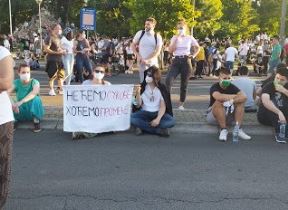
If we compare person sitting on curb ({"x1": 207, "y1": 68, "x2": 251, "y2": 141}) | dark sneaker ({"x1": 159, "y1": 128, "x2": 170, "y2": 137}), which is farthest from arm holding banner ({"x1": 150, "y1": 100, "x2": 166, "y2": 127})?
person sitting on curb ({"x1": 207, "y1": 68, "x2": 251, "y2": 141})

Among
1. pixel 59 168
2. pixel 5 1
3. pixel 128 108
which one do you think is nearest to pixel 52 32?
pixel 128 108

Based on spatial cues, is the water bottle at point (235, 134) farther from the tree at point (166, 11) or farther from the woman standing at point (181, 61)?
the tree at point (166, 11)

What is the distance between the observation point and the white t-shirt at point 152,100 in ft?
26.2

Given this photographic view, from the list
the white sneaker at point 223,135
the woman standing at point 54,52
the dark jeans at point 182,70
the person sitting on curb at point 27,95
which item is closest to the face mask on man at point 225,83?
the white sneaker at point 223,135

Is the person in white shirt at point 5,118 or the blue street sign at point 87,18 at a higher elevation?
the blue street sign at point 87,18

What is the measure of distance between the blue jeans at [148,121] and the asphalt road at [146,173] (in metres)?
0.16

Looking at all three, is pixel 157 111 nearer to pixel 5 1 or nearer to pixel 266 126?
pixel 266 126

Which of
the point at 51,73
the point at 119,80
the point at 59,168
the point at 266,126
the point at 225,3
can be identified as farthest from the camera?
the point at 225,3

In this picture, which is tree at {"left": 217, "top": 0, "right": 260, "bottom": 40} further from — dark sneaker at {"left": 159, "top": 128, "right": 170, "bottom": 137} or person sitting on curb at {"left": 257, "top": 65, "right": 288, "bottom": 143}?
dark sneaker at {"left": 159, "top": 128, "right": 170, "bottom": 137}

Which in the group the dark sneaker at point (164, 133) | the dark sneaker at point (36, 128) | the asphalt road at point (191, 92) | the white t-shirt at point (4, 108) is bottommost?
the asphalt road at point (191, 92)

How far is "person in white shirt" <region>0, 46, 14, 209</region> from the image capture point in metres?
3.77

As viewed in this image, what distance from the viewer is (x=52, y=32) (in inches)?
460

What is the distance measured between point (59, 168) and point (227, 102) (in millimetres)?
3142

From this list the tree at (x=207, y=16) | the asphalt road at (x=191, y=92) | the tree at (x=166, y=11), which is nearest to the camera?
the asphalt road at (x=191, y=92)
